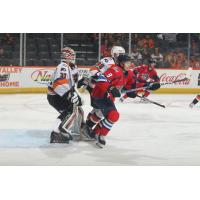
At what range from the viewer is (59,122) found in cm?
419

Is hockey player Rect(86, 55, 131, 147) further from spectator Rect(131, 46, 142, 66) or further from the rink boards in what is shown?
spectator Rect(131, 46, 142, 66)

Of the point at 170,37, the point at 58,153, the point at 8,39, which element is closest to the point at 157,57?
the point at 170,37

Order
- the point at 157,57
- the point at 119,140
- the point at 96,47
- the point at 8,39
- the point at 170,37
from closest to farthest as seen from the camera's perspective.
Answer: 1. the point at 119,140
2. the point at 8,39
3. the point at 96,47
4. the point at 170,37
5. the point at 157,57

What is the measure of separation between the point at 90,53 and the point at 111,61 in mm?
5155

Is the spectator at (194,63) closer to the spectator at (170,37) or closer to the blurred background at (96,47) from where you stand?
the blurred background at (96,47)

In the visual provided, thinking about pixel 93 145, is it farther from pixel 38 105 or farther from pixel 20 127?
pixel 38 105

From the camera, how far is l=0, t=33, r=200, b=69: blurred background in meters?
8.66

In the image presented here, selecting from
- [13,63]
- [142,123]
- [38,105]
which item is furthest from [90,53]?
[142,123]

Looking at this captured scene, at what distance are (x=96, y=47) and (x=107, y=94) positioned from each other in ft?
17.3

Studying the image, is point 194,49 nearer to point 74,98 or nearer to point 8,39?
point 8,39

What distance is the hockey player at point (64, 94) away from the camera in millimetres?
4020

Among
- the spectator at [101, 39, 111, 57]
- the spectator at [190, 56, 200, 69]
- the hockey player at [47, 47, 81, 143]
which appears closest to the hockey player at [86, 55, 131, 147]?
the hockey player at [47, 47, 81, 143]

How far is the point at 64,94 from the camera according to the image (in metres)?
4.04

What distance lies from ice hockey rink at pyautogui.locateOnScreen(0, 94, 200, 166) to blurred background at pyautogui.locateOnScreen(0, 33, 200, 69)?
2.00 meters
